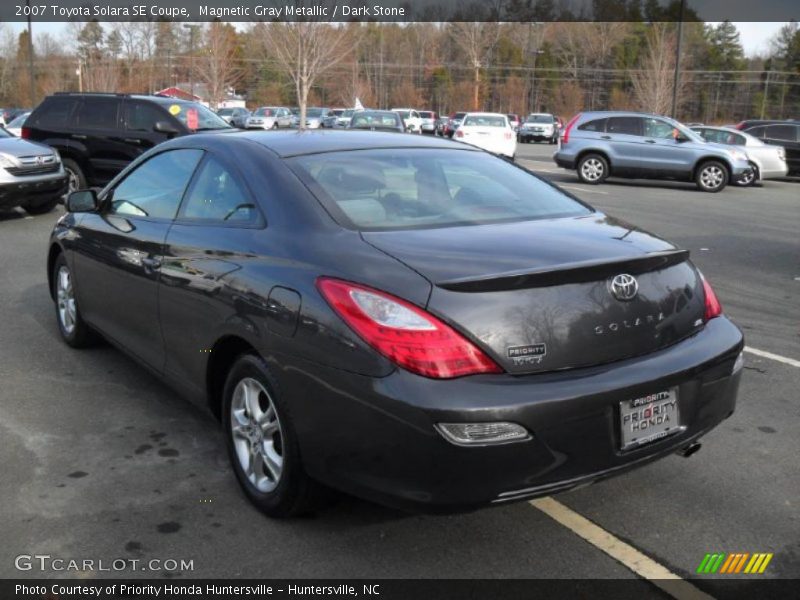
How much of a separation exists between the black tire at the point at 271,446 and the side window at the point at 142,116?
10.6m

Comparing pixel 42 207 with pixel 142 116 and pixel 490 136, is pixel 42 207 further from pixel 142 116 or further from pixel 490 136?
pixel 490 136

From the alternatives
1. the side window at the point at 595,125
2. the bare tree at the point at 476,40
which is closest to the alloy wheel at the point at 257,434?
the side window at the point at 595,125

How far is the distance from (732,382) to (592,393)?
859 mm

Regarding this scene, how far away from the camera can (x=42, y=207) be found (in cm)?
1310

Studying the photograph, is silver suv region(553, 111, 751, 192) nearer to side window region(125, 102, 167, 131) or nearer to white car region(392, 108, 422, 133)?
side window region(125, 102, 167, 131)

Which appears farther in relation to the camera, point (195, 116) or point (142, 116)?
point (195, 116)

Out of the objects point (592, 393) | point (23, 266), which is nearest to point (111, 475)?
point (592, 393)

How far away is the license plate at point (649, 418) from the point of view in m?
2.88

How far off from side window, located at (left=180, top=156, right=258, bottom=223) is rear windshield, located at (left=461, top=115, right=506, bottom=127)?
19.7 m

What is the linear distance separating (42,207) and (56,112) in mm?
1923

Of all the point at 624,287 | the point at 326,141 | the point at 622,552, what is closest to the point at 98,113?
the point at 326,141

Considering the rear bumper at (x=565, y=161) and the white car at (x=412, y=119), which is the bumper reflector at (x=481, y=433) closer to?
the rear bumper at (x=565, y=161)

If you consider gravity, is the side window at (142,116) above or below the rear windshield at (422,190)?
above

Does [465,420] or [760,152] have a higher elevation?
[760,152]
